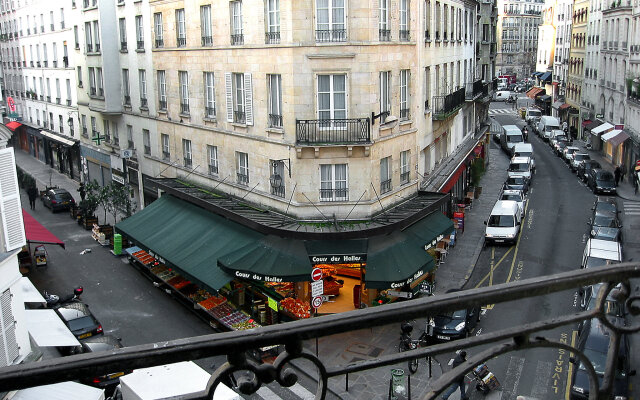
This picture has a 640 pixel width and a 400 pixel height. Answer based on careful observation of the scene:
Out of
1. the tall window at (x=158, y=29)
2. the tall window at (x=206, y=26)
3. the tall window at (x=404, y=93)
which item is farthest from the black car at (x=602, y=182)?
the tall window at (x=158, y=29)

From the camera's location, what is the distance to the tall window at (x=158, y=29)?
3373 cm

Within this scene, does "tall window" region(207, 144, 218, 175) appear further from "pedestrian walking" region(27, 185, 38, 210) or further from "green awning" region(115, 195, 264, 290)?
"pedestrian walking" region(27, 185, 38, 210)

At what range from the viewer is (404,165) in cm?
2895

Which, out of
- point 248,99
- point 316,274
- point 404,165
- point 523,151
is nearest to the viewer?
point 316,274

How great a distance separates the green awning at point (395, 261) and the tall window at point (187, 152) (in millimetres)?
12823

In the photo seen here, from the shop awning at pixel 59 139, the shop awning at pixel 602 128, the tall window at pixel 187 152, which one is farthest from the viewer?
the shop awning at pixel 602 128

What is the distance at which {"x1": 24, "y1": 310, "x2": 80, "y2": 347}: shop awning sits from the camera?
20844mm

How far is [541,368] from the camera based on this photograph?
2106 centimetres

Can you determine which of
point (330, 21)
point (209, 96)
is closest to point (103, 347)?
point (209, 96)

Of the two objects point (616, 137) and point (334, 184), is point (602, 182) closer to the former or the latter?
point (616, 137)

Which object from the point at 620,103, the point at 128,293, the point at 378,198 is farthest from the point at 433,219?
the point at 620,103

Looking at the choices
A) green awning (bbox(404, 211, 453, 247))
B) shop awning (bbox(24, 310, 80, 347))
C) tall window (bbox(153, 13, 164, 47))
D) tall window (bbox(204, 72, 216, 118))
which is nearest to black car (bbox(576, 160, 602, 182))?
green awning (bbox(404, 211, 453, 247))

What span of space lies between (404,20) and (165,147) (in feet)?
52.0

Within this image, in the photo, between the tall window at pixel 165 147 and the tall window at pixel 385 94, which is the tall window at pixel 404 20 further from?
the tall window at pixel 165 147
